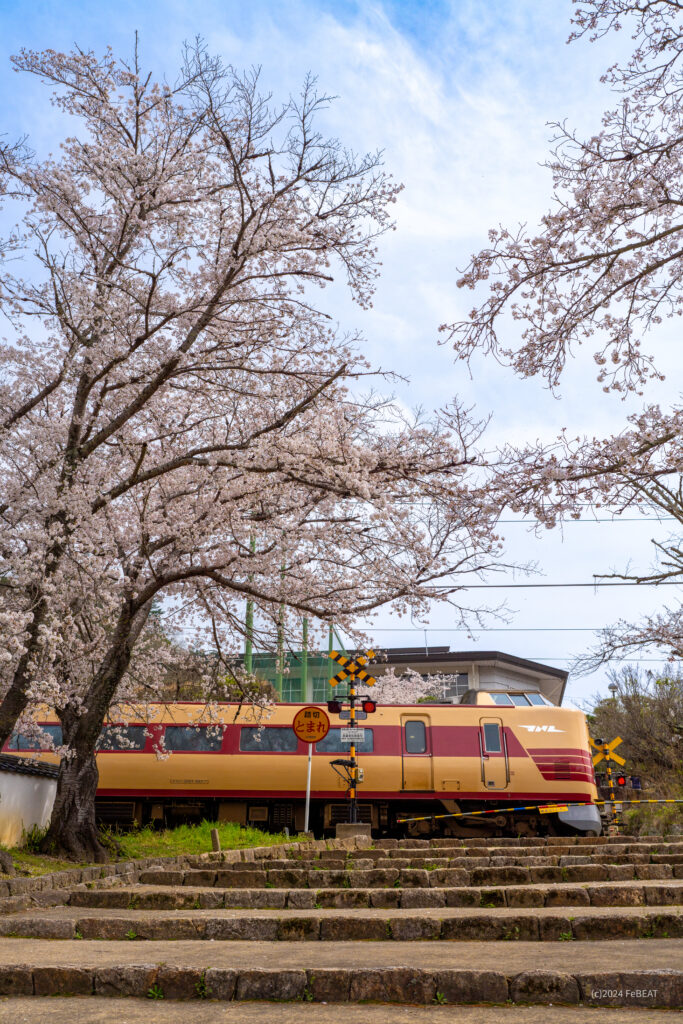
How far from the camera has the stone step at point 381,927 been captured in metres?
4.57

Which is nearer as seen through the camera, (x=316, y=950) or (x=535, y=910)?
(x=316, y=950)

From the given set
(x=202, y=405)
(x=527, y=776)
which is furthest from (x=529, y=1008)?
(x=527, y=776)

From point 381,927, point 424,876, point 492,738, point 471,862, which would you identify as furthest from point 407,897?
point 492,738

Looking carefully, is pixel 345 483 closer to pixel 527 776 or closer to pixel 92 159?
pixel 92 159

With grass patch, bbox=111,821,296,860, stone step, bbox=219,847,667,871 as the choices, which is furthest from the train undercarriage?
stone step, bbox=219,847,667,871

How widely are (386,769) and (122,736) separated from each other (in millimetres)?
5601

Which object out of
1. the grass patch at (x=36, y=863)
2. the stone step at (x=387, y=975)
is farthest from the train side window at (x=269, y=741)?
the stone step at (x=387, y=975)

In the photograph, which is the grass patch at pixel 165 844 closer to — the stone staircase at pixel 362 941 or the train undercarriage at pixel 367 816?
the stone staircase at pixel 362 941

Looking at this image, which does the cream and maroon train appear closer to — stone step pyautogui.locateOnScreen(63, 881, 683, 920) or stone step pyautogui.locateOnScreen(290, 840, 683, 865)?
stone step pyautogui.locateOnScreen(290, 840, 683, 865)

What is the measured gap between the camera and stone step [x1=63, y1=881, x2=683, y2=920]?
5703 mm

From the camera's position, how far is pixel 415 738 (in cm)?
1748

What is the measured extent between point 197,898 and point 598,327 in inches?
243

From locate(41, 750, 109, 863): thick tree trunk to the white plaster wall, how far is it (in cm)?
47

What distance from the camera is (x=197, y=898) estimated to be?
6.35 metres
